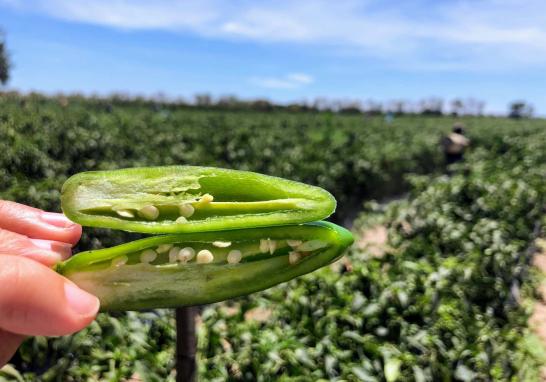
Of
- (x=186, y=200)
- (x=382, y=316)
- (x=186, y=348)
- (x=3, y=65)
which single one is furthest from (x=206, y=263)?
(x=3, y=65)

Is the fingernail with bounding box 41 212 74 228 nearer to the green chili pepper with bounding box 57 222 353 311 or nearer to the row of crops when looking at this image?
the green chili pepper with bounding box 57 222 353 311

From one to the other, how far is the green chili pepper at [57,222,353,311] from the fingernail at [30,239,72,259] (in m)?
0.07

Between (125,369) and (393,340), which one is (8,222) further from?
(393,340)

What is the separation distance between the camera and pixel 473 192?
6055 millimetres

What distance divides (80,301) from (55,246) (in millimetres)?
302

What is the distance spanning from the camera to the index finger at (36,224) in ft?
5.29

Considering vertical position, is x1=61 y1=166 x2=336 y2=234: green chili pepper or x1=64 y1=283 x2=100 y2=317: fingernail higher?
x1=61 y1=166 x2=336 y2=234: green chili pepper

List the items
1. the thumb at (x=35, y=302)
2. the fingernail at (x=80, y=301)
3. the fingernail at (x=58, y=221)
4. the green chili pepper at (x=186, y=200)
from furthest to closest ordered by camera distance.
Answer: the fingernail at (x=58, y=221) < the green chili pepper at (x=186, y=200) < the fingernail at (x=80, y=301) < the thumb at (x=35, y=302)

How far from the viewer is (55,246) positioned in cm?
155

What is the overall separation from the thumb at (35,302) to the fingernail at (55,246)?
0.25 meters

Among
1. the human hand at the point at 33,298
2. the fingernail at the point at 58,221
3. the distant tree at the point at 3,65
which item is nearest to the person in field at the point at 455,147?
the fingernail at the point at 58,221

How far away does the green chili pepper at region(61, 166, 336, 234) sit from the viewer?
4.98 feet

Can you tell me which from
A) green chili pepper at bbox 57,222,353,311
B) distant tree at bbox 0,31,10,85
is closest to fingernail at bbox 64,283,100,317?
green chili pepper at bbox 57,222,353,311

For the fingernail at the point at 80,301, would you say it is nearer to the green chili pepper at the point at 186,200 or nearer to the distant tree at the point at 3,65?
the green chili pepper at the point at 186,200
